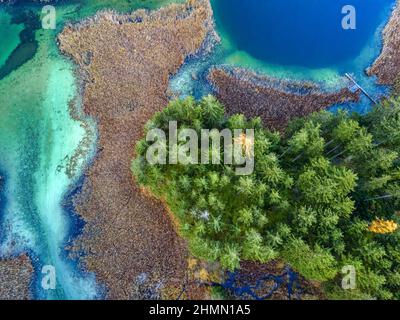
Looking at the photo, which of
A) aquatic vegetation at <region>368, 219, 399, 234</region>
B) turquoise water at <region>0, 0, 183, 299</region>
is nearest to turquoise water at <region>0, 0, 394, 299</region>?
turquoise water at <region>0, 0, 183, 299</region>

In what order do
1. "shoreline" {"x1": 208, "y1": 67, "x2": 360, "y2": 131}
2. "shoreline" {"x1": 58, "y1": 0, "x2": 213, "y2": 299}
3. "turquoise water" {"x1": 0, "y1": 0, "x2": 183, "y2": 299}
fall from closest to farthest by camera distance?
"shoreline" {"x1": 58, "y1": 0, "x2": 213, "y2": 299} < "turquoise water" {"x1": 0, "y1": 0, "x2": 183, "y2": 299} < "shoreline" {"x1": 208, "y1": 67, "x2": 360, "y2": 131}

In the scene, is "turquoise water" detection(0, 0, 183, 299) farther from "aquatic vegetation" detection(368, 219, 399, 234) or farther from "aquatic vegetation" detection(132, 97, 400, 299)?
"aquatic vegetation" detection(368, 219, 399, 234)

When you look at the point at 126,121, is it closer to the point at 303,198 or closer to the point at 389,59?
the point at 303,198

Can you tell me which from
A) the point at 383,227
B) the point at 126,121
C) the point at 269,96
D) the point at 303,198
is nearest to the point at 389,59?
the point at 269,96

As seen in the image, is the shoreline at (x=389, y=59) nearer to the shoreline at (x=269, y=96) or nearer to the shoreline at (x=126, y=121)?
the shoreline at (x=269, y=96)

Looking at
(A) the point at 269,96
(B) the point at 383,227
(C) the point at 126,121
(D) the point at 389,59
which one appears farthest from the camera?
(D) the point at 389,59

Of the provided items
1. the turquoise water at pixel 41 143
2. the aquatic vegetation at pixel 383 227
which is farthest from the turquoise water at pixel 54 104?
A: the aquatic vegetation at pixel 383 227

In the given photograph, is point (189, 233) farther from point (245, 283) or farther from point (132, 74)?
point (132, 74)

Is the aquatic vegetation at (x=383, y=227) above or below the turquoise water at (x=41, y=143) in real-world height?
below
